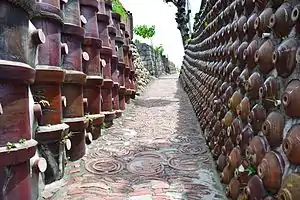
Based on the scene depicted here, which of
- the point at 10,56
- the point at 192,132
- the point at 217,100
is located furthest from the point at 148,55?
the point at 10,56

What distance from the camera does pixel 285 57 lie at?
134 cm

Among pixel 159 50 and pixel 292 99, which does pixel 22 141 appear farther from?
pixel 159 50

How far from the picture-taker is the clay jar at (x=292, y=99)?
121 cm

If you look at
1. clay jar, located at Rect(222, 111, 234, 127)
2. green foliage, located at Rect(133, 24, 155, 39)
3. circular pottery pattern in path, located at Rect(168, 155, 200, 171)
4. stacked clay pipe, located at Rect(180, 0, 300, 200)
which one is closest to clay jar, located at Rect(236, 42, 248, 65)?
stacked clay pipe, located at Rect(180, 0, 300, 200)

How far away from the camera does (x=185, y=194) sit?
8.02 ft

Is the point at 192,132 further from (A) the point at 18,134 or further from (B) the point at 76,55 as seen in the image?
(A) the point at 18,134

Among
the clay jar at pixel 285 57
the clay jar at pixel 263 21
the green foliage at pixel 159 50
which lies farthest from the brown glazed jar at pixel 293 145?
the green foliage at pixel 159 50

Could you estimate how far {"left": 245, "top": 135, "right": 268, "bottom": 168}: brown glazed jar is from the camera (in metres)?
1.58

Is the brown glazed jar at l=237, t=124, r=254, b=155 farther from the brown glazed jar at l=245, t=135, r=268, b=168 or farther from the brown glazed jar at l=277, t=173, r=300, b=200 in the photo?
the brown glazed jar at l=277, t=173, r=300, b=200

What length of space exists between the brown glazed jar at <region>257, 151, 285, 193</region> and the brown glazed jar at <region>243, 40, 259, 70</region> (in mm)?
667

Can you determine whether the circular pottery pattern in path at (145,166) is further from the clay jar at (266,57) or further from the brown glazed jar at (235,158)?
the clay jar at (266,57)

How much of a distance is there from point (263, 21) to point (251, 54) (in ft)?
0.89

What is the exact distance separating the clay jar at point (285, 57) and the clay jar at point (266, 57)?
102mm

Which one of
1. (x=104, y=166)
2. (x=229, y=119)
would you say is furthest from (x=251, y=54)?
(x=104, y=166)
